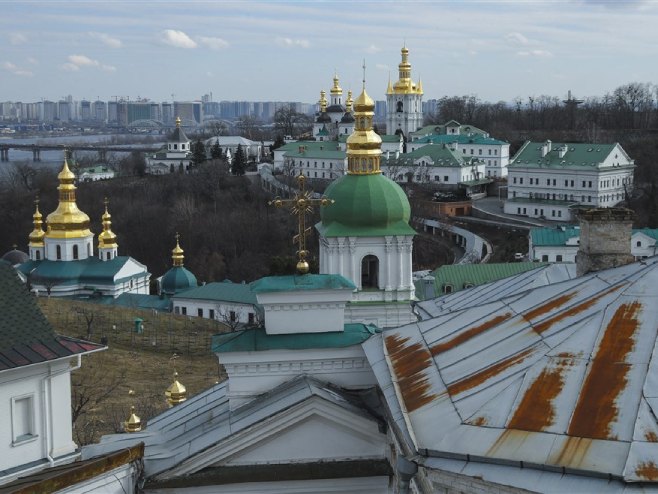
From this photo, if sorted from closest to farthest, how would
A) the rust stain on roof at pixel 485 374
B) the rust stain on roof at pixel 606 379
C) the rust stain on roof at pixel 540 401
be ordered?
the rust stain on roof at pixel 606 379 < the rust stain on roof at pixel 540 401 < the rust stain on roof at pixel 485 374

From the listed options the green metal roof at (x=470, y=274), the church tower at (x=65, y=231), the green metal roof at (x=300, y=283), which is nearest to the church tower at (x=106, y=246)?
the church tower at (x=65, y=231)

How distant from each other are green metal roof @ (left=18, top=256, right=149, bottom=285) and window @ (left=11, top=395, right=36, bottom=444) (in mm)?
30631

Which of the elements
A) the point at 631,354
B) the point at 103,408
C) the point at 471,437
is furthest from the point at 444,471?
the point at 103,408

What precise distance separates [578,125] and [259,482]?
94.1m

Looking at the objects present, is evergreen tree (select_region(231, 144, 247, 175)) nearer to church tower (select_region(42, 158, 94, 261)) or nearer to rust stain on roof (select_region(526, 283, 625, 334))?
church tower (select_region(42, 158, 94, 261))

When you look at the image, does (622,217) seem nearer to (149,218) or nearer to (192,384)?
(192,384)

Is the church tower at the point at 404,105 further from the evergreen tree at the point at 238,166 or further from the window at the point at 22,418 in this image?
the window at the point at 22,418

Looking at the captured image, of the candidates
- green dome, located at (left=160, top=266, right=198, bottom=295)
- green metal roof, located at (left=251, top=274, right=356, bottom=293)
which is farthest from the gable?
green dome, located at (left=160, top=266, right=198, bottom=295)

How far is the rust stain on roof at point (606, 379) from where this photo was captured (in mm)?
7336

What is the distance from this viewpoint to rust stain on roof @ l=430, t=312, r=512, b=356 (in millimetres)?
9727

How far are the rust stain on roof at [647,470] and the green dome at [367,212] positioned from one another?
14.0 meters

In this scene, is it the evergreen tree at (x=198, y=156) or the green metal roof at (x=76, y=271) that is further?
the evergreen tree at (x=198, y=156)

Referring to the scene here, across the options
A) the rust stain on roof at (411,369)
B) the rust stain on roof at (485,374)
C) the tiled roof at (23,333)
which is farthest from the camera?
the tiled roof at (23,333)

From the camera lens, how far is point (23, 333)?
39.6 ft
